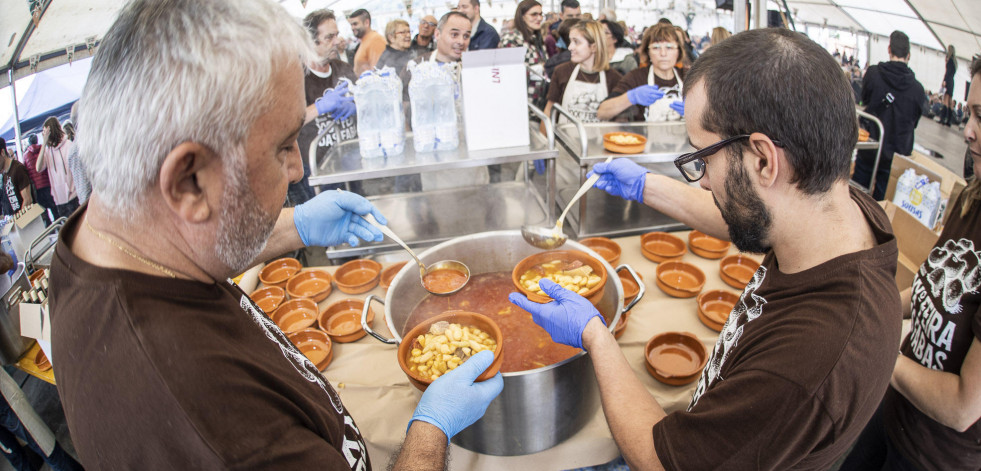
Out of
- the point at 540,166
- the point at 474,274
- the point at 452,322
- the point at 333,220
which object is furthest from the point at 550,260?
the point at 540,166

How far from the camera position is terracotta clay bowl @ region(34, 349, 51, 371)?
2354mm

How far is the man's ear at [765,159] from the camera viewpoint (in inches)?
42.6

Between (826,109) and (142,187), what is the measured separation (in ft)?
4.43

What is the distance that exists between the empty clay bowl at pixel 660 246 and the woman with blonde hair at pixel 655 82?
153 cm

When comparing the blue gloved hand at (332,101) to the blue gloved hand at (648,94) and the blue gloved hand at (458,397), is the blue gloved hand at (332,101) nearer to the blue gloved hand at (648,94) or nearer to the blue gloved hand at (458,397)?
the blue gloved hand at (648,94)

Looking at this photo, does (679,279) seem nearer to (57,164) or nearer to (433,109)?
(433,109)

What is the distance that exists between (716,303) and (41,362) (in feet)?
11.0

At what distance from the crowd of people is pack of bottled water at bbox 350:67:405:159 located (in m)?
1.49

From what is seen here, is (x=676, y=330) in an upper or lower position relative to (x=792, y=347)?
lower

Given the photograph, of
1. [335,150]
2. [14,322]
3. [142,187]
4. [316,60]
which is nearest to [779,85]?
[316,60]

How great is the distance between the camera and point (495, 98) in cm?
264

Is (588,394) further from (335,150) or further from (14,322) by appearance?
(14,322)

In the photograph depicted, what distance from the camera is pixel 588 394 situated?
1.64 metres

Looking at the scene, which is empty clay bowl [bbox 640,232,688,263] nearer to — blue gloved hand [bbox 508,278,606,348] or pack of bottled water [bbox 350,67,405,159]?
blue gloved hand [bbox 508,278,606,348]
